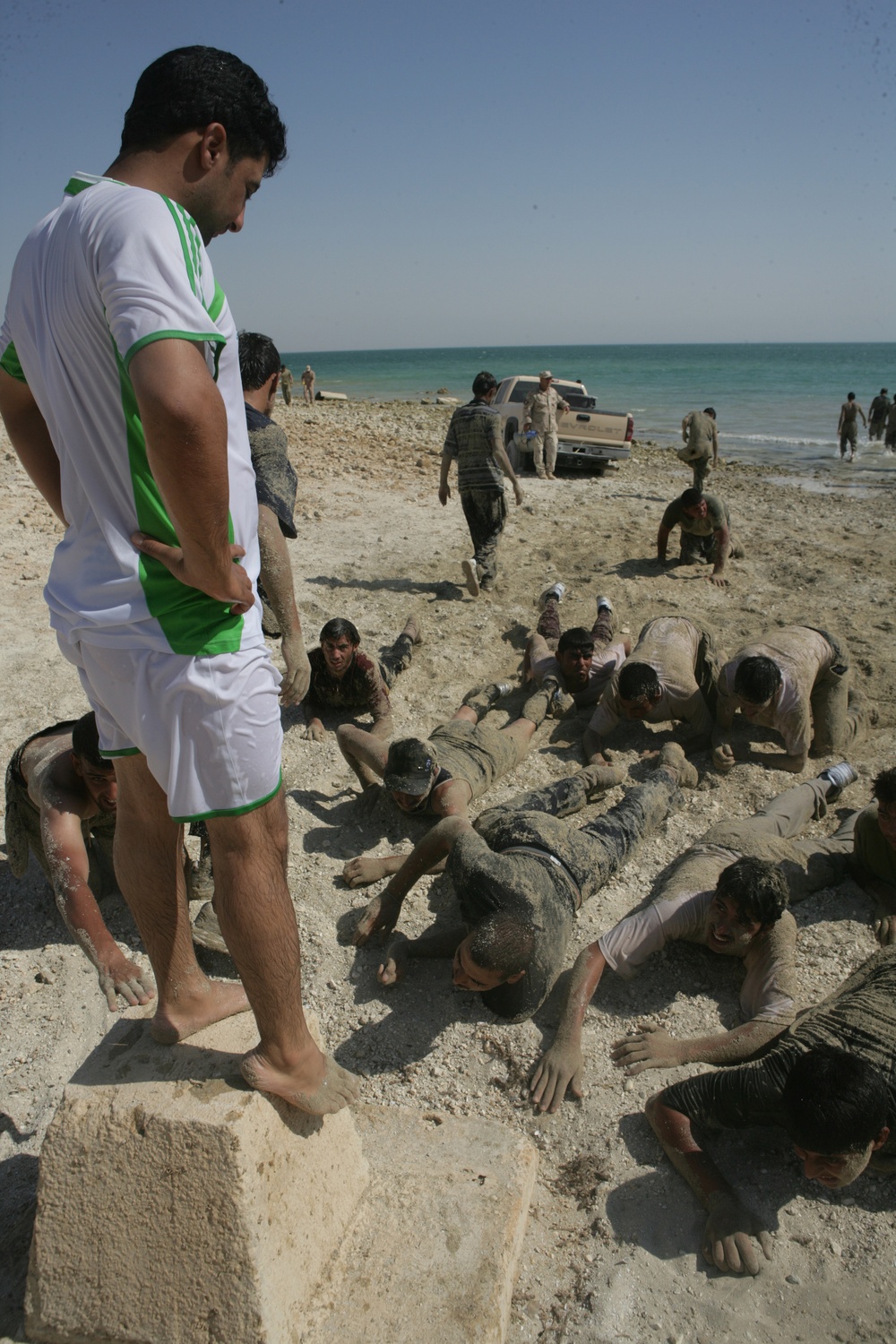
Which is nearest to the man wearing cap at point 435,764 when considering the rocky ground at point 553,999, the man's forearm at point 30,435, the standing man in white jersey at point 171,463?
the rocky ground at point 553,999

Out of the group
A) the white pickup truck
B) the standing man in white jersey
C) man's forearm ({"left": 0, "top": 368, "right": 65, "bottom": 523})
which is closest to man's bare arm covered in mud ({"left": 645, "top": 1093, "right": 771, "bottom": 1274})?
the standing man in white jersey

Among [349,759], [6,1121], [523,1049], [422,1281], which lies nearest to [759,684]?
[349,759]

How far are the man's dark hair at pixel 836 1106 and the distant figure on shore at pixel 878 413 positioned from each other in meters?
18.8

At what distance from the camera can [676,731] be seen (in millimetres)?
5312

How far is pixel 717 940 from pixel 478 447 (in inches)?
211

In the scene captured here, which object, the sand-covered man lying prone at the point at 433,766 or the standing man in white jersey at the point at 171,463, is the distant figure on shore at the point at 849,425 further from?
the standing man in white jersey at the point at 171,463

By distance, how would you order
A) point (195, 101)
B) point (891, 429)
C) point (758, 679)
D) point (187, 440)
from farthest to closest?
point (891, 429) → point (758, 679) → point (195, 101) → point (187, 440)

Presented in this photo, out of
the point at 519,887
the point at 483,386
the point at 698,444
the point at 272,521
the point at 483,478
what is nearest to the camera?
the point at 519,887

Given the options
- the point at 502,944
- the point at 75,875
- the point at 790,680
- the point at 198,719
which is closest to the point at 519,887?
the point at 502,944

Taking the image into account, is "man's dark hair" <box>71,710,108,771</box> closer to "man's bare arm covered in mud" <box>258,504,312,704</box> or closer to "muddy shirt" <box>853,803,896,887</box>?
"man's bare arm covered in mud" <box>258,504,312,704</box>

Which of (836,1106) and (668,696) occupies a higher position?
(668,696)

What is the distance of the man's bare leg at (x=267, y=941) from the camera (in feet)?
5.50

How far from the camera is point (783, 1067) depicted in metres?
2.55

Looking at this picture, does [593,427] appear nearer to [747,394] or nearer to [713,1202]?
[713,1202]
